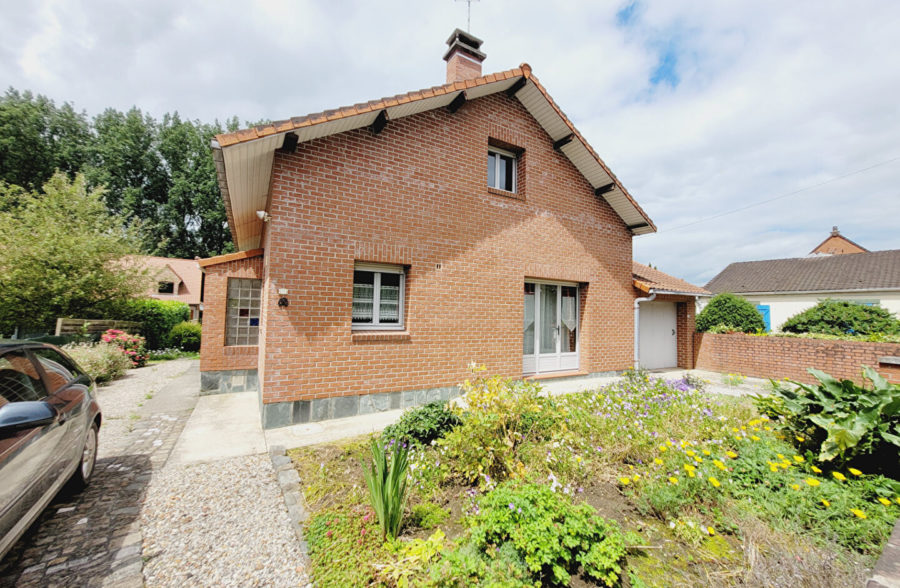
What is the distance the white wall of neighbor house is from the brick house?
1217 cm

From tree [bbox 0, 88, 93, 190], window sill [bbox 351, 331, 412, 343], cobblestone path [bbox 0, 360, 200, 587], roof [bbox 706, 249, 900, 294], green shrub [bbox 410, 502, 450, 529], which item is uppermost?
tree [bbox 0, 88, 93, 190]

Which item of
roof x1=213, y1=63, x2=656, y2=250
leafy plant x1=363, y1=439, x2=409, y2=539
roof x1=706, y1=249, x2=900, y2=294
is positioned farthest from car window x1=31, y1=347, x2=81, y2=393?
roof x1=706, y1=249, x2=900, y2=294

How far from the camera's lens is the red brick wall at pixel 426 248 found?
18.4ft

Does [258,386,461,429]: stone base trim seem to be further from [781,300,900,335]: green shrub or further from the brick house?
[781,300,900,335]: green shrub

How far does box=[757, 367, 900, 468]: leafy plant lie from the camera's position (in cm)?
324

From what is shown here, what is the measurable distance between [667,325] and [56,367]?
13938mm

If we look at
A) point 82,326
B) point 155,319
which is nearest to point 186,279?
point 155,319

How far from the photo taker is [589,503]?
324 centimetres

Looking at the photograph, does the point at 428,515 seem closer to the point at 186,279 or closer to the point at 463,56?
the point at 463,56

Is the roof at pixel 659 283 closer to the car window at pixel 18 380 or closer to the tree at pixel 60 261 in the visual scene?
the car window at pixel 18 380

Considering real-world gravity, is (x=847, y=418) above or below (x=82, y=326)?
below

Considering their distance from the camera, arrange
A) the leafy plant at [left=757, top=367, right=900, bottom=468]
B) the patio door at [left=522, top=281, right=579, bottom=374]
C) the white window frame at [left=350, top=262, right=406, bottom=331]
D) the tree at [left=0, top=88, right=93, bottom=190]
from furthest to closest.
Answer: the tree at [left=0, top=88, right=93, bottom=190], the patio door at [left=522, top=281, right=579, bottom=374], the white window frame at [left=350, top=262, right=406, bottom=331], the leafy plant at [left=757, top=367, right=900, bottom=468]

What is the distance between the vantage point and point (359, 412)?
19.8 feet

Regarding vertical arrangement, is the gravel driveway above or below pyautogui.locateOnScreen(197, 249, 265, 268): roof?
below
